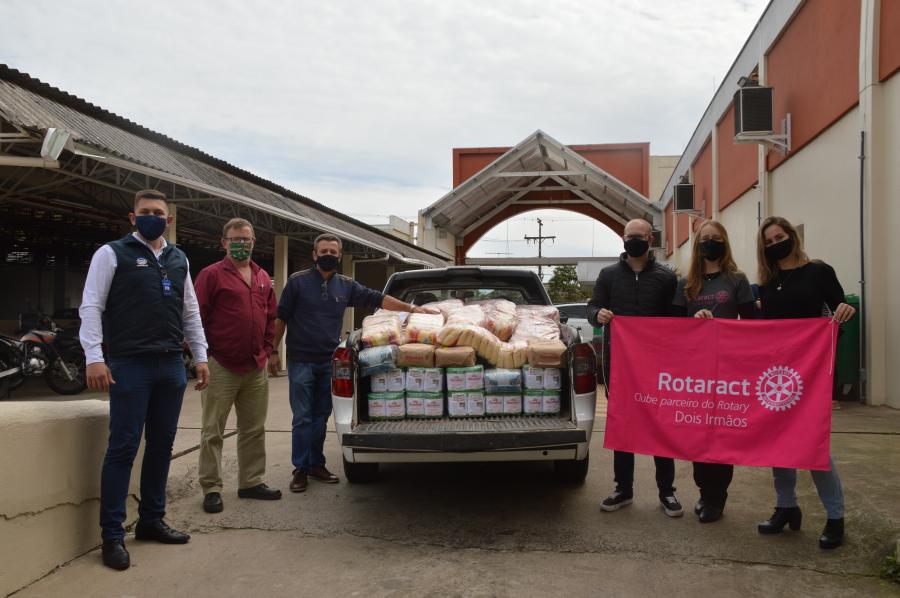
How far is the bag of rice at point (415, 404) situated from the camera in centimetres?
457

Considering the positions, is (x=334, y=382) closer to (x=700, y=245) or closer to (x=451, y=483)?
(x=451, y=483)

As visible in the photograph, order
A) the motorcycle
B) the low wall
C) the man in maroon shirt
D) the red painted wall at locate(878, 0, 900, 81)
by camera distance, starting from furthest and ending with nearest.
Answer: the motorcycle, the red painted wall at locate(878, 0, 900, 81), the man in maroon shirt, the low wall

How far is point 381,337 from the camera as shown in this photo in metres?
4.72

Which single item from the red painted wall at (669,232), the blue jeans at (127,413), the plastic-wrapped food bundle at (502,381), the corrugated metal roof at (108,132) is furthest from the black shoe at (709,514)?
the red painted wall at (669,232)

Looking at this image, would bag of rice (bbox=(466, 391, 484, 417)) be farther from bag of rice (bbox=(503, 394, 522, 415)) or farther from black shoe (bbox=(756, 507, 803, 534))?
black shoe (bbox=(756, 507, 803, 534))

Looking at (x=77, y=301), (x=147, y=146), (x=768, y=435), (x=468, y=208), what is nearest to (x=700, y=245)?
(x=768, y=435)

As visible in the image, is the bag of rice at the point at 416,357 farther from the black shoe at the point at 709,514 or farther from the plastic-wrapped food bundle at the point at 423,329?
the black shoe at the point at 709,514

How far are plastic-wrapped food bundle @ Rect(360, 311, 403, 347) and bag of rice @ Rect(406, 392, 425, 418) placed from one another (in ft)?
1.31

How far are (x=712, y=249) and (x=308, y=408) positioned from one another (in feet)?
10.7

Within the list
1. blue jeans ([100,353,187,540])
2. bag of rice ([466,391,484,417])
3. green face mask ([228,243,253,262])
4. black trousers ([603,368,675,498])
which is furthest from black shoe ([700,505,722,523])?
green face mask ([228,243,253,262])

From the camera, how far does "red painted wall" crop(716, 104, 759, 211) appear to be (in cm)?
1408

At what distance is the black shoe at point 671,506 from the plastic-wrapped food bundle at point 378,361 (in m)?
2.09

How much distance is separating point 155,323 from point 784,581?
3736mm

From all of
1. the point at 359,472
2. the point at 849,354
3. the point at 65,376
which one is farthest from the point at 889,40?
the point at 65,376
